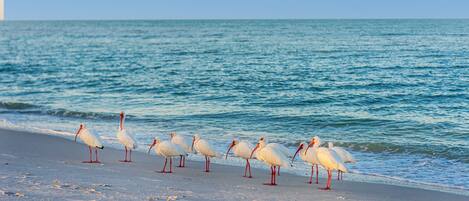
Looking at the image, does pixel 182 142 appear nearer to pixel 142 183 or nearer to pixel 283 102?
pixel 142 183

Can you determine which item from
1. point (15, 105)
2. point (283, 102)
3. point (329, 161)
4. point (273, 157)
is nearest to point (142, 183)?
point (273, 157)

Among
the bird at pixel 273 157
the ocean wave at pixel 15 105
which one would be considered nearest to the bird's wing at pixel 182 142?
the bird at pixel 273 157

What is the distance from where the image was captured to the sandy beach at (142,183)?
952 centimetres

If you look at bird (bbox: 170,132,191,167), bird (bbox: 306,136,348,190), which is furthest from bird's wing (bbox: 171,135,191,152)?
bird (bbox: 306,136,348,190)

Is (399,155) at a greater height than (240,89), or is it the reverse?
(240,89)

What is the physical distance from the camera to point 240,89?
3188 cm

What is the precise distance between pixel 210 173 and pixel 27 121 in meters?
10.8

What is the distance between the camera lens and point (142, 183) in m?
10.8

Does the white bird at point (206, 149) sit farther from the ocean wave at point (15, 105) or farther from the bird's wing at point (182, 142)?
the ocean wave at point (15, 105)

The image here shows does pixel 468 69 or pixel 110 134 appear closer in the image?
pixel 110 134

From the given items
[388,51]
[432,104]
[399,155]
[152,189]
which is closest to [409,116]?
[432,104]

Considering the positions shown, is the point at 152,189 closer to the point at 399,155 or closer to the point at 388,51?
the point at 399,155

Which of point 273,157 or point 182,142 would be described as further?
point 182,142

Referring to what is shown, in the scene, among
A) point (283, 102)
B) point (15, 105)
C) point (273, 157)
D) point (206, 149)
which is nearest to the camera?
point (273, 157)
